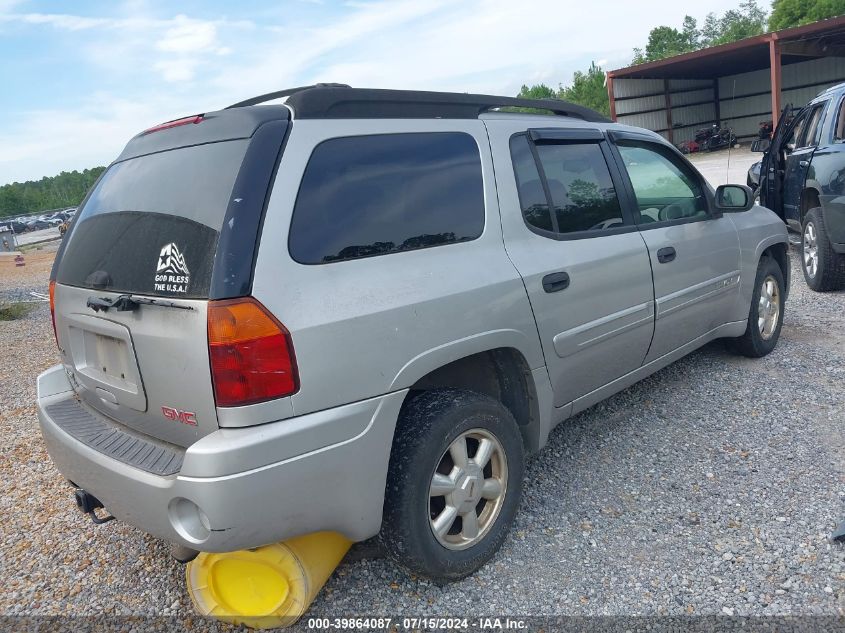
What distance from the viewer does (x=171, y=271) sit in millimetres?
2211

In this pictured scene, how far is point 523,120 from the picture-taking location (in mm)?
3189

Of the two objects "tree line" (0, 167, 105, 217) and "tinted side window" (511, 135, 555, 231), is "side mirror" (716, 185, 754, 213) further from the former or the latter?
"tree line" (0, 167, 105, 217)

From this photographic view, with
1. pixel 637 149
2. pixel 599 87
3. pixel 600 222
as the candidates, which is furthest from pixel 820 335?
pixel 599 87

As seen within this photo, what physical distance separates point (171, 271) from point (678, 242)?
279 centimetres

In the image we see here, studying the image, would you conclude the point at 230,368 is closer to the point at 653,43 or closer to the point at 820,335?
the point at 820,335

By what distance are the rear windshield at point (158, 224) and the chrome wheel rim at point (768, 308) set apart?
3977 mm

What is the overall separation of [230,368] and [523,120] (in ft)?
6.25

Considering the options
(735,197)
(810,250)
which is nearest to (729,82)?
(810,250)

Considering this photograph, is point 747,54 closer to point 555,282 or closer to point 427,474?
point 555,282

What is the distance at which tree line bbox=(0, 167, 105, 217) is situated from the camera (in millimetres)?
63625

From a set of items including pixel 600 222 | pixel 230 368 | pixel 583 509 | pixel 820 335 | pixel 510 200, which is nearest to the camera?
pixel 230 368

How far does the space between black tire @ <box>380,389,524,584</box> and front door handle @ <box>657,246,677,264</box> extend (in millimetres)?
1482

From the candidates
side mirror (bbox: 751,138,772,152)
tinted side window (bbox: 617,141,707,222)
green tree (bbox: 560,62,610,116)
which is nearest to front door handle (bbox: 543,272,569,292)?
tinted side window (bbox: 617,141,707,222)

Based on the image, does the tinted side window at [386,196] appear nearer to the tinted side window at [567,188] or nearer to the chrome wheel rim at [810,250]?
the tinted side window at [567,188]
